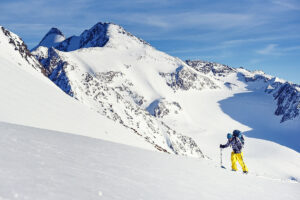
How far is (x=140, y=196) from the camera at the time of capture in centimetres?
643

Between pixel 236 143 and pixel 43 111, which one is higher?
pixel 236 143

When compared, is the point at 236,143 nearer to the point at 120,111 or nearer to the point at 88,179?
the point at 88,179

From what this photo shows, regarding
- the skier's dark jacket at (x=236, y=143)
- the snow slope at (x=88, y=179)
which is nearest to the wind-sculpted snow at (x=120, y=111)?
the skier's dark jacket at (x=236, y=143)

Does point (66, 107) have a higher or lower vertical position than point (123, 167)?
higher

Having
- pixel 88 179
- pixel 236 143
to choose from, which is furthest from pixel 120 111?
pixel 88 179

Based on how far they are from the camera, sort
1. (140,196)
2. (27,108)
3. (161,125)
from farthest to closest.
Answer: (161,125), (27,108), (140,196)

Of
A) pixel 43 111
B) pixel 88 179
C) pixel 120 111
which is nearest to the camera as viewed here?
pixel 88 179

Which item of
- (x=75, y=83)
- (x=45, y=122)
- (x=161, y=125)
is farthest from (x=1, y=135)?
(x=75, y=83)

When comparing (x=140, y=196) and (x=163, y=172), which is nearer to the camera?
(x=140, y=196)

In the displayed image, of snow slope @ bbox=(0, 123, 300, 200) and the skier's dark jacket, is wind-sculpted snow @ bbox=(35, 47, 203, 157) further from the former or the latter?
snow slope @ bbox=(0, 123, 300, 200)

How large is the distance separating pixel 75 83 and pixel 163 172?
547 ft

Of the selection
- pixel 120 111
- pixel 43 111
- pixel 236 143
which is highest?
pixel 120 111

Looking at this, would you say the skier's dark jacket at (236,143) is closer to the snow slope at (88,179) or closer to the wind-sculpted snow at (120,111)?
the snow slope at (88,179)

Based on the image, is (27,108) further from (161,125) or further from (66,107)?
(161,125)
